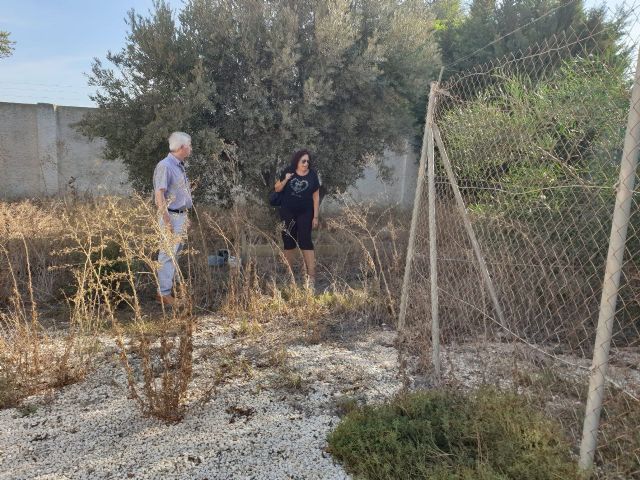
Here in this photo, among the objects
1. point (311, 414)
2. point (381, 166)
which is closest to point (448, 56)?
point (381, 166)

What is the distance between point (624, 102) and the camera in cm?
339

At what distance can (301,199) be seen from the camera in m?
5.62

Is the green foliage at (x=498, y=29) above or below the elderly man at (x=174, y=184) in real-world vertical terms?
above

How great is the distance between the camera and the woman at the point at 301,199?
18.4 feet

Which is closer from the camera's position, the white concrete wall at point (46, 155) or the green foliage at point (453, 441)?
the green foliage at point (453, 441)

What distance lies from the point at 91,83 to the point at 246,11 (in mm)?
2284

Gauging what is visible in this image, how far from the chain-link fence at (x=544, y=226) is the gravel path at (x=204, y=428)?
0.78 meters

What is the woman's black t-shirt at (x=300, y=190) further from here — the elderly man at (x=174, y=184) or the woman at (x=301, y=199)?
the elderly man at (x=174, y=184)

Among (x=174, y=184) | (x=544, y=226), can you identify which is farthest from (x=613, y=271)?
(x=174, y=184)

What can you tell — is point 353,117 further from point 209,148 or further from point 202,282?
point 202,282

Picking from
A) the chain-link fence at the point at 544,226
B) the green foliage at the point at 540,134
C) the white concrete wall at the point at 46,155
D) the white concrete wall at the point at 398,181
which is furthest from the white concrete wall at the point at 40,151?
the green foliage at the point at 540,134

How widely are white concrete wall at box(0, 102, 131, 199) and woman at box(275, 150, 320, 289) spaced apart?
24.7 feet

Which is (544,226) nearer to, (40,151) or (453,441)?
(453,441)

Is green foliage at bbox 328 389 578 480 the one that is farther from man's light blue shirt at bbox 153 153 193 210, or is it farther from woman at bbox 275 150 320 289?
woman at bbox 275 150 320 289
